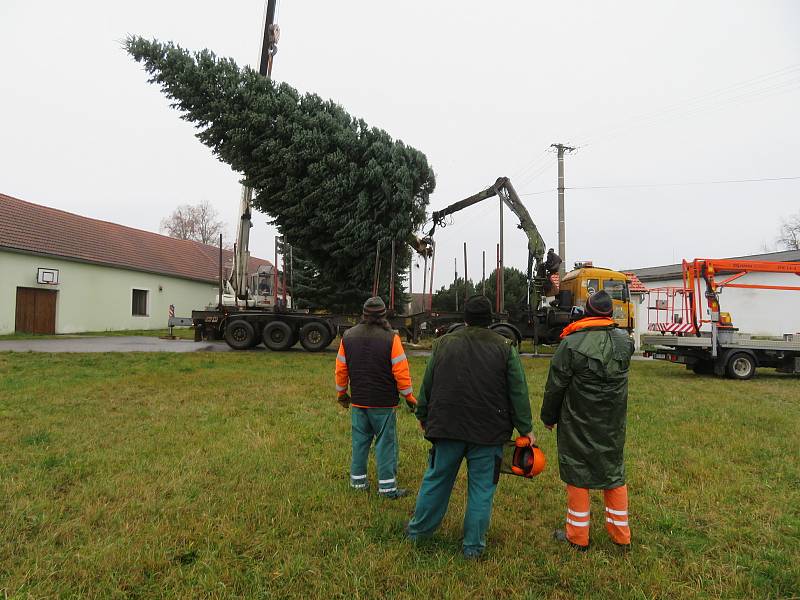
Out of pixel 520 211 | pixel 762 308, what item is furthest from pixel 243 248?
pixel 762 308

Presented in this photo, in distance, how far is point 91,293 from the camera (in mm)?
23672

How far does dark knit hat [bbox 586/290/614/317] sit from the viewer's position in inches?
139

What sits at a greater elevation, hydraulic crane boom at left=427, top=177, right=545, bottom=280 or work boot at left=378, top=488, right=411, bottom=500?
hydraulic crane boom at left=427, top=177, right=545, bottom=280

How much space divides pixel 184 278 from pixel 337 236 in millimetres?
16455

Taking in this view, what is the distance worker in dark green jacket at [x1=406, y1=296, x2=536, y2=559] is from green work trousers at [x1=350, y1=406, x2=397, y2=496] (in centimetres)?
80

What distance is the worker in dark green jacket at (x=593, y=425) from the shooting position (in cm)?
335

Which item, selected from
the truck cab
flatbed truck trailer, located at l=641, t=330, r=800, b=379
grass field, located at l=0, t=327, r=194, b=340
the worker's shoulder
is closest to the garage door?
grass field, located at l=0, t=327, r=194, b=340

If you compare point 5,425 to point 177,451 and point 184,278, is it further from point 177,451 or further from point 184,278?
point 184,278

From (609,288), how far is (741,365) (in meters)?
4.35

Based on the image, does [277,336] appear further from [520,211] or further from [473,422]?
[473,422]

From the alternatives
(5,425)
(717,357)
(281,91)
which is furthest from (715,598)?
(281,91)

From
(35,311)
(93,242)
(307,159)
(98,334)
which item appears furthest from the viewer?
(93,242)

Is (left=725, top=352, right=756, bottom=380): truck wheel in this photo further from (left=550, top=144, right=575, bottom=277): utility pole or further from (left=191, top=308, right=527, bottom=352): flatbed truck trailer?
(left=550, top=144, right=575, bottom=277): utility pole

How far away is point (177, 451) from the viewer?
204 inches
